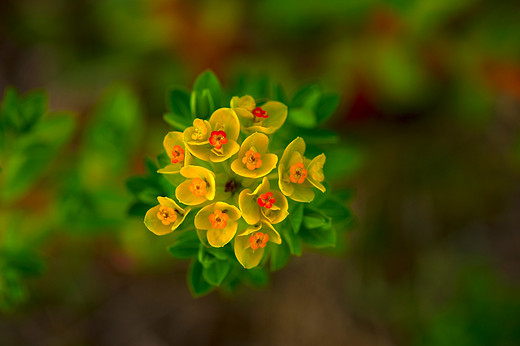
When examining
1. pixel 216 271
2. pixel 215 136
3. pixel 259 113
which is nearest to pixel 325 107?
pixel 259 113

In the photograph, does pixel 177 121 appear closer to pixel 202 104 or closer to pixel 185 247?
pixel 202 104

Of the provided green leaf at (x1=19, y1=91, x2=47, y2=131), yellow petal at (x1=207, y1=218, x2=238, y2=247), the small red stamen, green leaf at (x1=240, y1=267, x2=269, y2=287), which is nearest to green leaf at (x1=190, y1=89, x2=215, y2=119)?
the small red stamen

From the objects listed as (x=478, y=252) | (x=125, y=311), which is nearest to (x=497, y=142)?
(x=478, y=252)

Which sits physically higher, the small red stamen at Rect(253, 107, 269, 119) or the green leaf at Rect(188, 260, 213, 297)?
the small red stamen at Rect(253, 107, 269, 119)

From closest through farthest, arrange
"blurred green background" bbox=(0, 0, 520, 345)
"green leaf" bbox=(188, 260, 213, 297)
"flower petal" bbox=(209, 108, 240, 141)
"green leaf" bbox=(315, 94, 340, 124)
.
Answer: "flower petal" bbox=(209, 108, 240, 141) < "green leaf" bbox=(188, 260, 213, 297) < "green leaf" bbox=(315, 94, 340, 124) < "blurred green background" bbox=(0, 0, 520, 345)

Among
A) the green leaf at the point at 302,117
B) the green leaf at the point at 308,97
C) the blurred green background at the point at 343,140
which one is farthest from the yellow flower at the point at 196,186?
the blurred green background at the point at 343,140

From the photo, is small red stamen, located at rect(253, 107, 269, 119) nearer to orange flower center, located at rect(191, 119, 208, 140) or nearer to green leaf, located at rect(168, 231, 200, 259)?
orange flower center, located at rect(191, 119, 208, 140)

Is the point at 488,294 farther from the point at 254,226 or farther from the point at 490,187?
the point at 254,226
